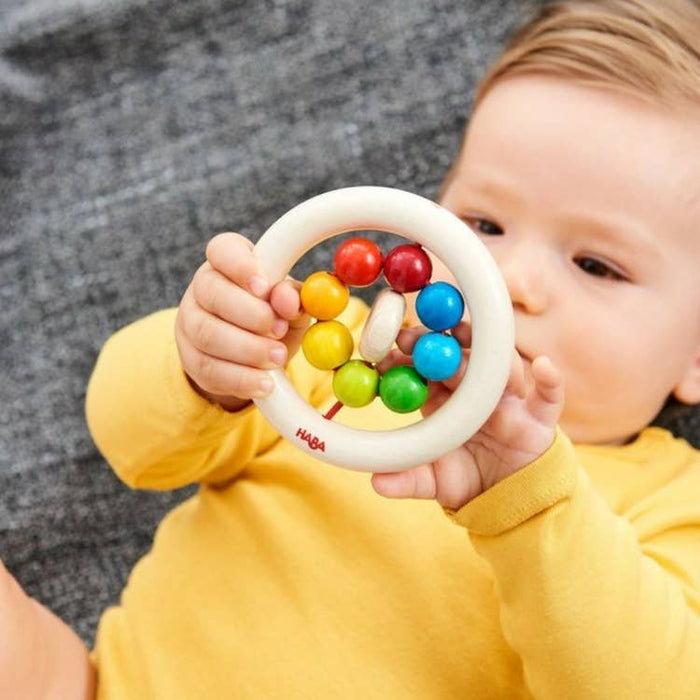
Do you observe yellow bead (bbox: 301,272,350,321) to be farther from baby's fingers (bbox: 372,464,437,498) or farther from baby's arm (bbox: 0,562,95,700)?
baby's arm (bbox: 0,562,95,700)

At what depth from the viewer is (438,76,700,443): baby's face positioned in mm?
848

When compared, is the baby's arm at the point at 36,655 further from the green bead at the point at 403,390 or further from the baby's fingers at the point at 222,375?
the green bead at the point at 403,390

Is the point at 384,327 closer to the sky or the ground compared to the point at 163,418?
closer to the sky

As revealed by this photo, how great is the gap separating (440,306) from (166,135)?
0.67m

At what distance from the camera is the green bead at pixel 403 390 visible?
0.63 meters

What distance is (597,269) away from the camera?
2.85 ft

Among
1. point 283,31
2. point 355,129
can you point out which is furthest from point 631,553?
point 283,31

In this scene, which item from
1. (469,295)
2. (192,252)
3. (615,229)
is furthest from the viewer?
(192,252)

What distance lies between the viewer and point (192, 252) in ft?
3.81

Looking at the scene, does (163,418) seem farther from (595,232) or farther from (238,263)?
(595,232)

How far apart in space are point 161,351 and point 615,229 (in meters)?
0.42

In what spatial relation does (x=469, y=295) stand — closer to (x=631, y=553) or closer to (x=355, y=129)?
(x=631, y=553)

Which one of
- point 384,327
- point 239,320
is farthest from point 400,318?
point 239,320

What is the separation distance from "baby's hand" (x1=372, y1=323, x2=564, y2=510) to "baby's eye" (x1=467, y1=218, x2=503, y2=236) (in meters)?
0.23
